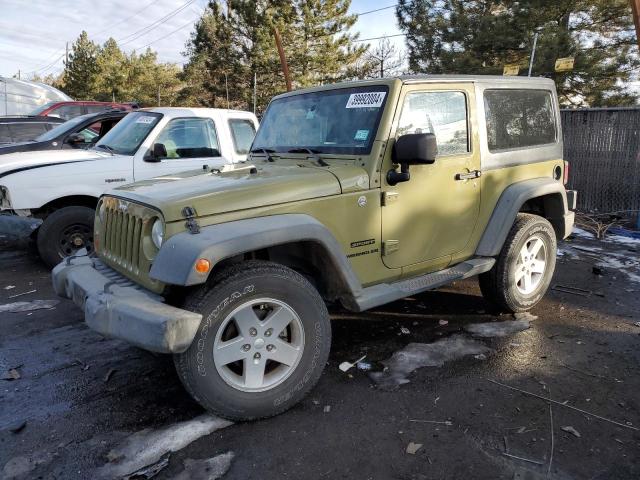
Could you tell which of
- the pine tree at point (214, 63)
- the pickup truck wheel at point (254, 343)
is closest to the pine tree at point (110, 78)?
the pine tree at point (214, 63)

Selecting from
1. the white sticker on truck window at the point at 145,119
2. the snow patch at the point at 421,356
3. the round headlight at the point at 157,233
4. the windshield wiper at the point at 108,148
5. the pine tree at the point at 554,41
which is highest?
the pine tree at the point at 554,41

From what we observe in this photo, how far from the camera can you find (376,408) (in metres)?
3.07

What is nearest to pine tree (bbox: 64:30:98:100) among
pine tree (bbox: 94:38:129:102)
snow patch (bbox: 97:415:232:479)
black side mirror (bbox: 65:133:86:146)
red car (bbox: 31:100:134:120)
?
pine tree (bbox: 94:38:129:102)

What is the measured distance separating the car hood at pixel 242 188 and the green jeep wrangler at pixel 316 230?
11 mm

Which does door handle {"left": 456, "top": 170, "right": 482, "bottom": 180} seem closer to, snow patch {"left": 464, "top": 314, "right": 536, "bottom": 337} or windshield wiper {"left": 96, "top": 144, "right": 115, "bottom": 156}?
snow patch {"left": 464, "top": 314, "right": 536, "bottom": 337}

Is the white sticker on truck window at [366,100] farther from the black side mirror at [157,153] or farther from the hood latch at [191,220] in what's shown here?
the black side mirror at [157,153]

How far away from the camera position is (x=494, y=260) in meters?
4.20

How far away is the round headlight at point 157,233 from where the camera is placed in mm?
2877

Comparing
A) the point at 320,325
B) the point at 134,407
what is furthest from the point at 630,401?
the point at 134,407

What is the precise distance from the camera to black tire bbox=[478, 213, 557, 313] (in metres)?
4.36

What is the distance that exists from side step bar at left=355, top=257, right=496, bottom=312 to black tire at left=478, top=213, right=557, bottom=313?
0.25m

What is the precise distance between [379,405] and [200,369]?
3.71 ft

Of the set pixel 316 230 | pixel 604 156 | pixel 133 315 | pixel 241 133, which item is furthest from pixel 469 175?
pixel 604 156

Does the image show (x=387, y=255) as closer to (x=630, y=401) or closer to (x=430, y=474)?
(x=430, y=474)
